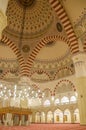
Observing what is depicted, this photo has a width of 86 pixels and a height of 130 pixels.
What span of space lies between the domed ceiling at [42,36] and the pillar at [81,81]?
20.2 inches

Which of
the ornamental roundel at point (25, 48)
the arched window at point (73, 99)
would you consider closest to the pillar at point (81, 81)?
the ornamental roundel at point (25, 48)

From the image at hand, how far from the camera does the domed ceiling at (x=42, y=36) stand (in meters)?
8.59

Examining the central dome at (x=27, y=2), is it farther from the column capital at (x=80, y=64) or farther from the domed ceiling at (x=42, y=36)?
the column capital at (x=80, y=64)

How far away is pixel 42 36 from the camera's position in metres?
11.8

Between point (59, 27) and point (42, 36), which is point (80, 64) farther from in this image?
point (42, 36)

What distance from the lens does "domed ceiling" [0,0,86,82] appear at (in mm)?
8594

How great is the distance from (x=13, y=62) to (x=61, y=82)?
4795mm

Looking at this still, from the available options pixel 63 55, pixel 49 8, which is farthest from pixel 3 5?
pixel 63 55

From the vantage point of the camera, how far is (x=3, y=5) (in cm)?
391

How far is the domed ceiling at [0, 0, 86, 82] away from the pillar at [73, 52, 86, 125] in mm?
513

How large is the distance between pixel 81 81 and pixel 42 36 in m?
5.20

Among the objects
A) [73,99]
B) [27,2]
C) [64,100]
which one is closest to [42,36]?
[27,2]

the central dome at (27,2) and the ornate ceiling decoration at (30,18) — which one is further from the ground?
the central dome at (27,2)

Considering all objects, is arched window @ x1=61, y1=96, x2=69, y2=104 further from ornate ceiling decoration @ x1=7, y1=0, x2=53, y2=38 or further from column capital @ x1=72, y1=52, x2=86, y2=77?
column capital @ x1=72, y1=52, x2=86, y2=77
